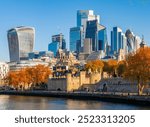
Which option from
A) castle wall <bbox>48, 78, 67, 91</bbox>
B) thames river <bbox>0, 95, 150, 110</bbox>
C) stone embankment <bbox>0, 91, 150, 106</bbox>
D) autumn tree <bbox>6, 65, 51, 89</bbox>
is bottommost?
thames river <bbox>0, 95, 150, 110</bbox>

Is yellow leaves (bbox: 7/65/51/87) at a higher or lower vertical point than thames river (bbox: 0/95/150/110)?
higher

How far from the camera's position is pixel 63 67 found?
143m

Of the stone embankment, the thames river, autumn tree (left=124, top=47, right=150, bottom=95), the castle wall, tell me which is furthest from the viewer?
the castle wall

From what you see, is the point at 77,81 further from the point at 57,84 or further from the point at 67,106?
the point at 67,106

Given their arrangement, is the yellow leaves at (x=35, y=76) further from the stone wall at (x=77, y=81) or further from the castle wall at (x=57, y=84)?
the stone wall at (x=77, y=81)

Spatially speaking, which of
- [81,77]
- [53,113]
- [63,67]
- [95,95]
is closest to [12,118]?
[53,113]

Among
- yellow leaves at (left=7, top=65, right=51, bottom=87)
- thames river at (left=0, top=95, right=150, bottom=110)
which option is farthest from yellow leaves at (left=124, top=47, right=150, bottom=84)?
yellow leaves at (left=7, top=65, right=51, bottom=87)

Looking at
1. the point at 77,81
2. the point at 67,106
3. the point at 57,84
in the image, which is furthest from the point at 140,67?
the point at 57,84

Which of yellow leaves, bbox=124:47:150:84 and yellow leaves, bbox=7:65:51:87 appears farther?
yellow leaves, bbox=7:65:51:87

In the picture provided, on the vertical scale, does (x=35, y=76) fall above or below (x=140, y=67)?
below

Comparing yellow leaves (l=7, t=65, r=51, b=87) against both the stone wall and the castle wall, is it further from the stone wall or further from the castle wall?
the stone wall

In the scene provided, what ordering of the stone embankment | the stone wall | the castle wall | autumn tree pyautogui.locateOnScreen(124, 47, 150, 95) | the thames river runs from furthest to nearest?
the castle wall
the stone wall
autumn tree pyautogui.locateOnScreen(124, 47, 150, 95)
the stone embankment
the thames river

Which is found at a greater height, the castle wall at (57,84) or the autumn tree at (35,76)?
the autumn tree at (35,76)

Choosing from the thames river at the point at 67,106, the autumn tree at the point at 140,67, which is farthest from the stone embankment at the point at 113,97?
the autumn tree at the point at 140,67
